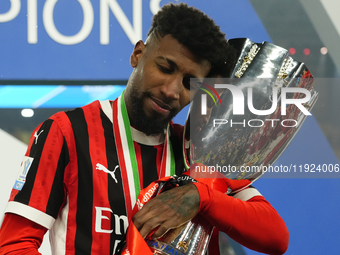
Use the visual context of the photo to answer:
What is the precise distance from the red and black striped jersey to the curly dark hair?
356mm

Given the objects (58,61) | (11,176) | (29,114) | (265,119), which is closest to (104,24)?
(58,61)

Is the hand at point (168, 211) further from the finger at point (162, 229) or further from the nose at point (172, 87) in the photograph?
the nose at point (172, 87)

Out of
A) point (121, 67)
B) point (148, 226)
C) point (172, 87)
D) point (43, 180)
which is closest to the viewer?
point (148, 226)

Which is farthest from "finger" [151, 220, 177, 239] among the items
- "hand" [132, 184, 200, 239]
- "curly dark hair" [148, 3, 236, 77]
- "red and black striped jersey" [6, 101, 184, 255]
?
"curly dark hair" [148, 3, 236, 77]

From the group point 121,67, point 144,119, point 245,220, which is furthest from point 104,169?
point 121,67

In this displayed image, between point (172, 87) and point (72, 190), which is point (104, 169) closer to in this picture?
point (72, 190)

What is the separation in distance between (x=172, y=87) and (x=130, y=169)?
243 mm

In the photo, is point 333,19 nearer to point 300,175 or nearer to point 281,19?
point 281,19

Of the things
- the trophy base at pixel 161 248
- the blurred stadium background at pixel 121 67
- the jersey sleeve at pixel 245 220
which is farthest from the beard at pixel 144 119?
the blurred stadium background at pixel 121 67

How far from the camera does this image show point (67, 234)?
0.92 metres

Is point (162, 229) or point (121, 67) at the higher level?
point (121, 67)

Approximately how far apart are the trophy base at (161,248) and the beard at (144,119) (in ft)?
1.13

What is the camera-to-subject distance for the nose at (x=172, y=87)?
0.99 m

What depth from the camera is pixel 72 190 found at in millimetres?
929
